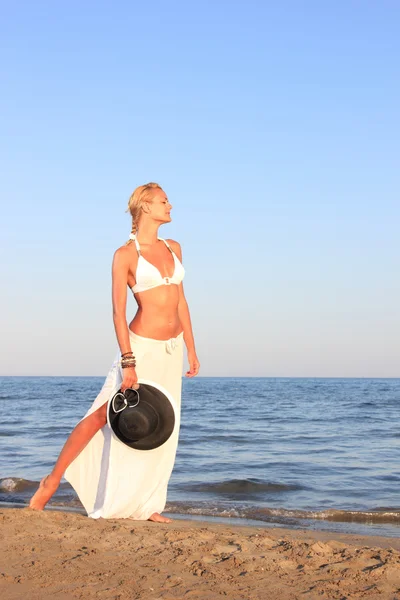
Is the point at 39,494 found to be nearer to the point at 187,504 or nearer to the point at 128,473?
the point at 128,473

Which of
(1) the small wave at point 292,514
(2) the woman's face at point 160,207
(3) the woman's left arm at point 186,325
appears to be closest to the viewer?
(2) the woman's face at point 160,207

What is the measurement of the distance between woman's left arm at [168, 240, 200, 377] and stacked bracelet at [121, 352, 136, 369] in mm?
658

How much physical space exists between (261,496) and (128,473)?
3195mm

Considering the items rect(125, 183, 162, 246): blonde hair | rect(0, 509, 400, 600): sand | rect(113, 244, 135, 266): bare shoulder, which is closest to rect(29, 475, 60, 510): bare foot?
rect(0, 509, 400, 600): sand

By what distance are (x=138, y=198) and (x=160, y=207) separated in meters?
0.17

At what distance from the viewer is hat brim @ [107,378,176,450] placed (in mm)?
4715

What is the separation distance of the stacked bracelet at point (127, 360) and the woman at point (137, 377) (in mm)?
71

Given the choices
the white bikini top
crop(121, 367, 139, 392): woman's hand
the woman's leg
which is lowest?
the woman's leg

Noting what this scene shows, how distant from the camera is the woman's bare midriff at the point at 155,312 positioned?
4.80m

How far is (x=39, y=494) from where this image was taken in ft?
16.1

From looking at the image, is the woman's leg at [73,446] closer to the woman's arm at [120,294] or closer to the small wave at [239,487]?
the woman's arm at [120,294]

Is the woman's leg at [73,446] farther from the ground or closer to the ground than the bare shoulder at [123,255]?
closer to the ground

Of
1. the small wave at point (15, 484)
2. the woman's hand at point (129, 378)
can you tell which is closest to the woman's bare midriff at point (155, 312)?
the woman's hand at point (129, 378)

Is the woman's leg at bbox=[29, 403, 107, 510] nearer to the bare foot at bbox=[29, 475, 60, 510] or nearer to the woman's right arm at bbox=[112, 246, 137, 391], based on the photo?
the bare foot at bbox=[29, 475, 60, 510]
